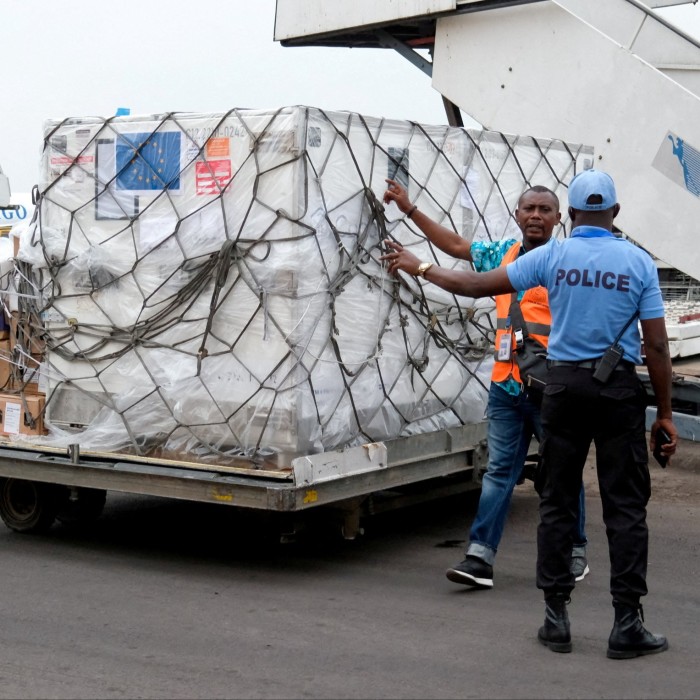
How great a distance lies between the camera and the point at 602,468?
16.2 feet

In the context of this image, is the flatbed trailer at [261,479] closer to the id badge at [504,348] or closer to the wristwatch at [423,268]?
the id badge at [504,348]

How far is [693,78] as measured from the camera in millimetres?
10594

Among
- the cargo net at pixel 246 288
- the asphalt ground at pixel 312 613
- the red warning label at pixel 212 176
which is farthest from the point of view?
the red warning label at pixel 212 176

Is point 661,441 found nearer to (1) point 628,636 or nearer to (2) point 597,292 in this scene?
(2) point 597,292

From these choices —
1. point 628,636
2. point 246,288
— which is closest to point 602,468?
point 628,636

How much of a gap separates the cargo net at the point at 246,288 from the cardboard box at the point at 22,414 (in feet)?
0.22

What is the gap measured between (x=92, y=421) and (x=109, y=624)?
5.40ft

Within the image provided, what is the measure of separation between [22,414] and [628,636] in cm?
399

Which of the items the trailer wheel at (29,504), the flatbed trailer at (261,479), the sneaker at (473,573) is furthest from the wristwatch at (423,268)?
the trailer wheel at (29,504)

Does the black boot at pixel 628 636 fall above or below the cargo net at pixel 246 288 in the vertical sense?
below

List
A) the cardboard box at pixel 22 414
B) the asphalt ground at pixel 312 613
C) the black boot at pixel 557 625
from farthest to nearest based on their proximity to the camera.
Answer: the cardboard box at pixel 22 414, the black boot at pixel 557 625, the asphalt ground at pixel 312 613

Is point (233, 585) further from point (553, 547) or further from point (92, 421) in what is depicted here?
point (553, 547)

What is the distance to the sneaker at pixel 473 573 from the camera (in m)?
5.89

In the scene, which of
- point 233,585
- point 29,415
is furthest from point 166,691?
point 29,415
